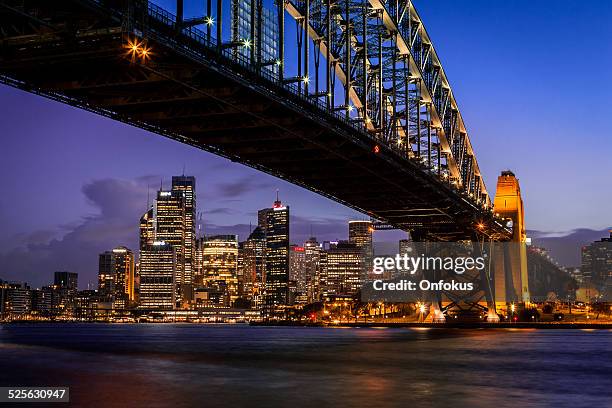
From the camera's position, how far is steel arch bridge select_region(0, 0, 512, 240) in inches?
1299

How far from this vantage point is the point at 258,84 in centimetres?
4191

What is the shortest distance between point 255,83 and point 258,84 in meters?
0.57

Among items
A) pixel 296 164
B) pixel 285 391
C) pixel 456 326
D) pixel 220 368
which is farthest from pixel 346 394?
pixel 456 326

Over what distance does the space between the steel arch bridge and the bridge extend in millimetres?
85

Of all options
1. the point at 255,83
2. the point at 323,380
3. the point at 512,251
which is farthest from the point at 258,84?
the point at 512,251

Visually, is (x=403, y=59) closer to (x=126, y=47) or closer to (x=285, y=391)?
(x=126, y=47)

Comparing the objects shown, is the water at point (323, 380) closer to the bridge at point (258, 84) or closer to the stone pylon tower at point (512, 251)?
the bridge at point (258, 84)

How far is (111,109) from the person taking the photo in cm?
4372

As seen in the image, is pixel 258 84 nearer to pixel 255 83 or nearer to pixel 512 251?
pixel 255 83

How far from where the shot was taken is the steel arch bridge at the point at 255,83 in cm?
3298

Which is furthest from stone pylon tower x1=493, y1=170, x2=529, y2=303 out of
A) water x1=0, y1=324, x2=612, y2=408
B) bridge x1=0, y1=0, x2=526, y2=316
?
water x1=0, y1=324, x2=612, y2=408

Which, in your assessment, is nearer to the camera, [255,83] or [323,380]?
[323,380]

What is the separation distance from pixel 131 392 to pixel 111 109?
2048cm

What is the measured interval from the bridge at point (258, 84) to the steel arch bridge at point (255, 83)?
0.08m
